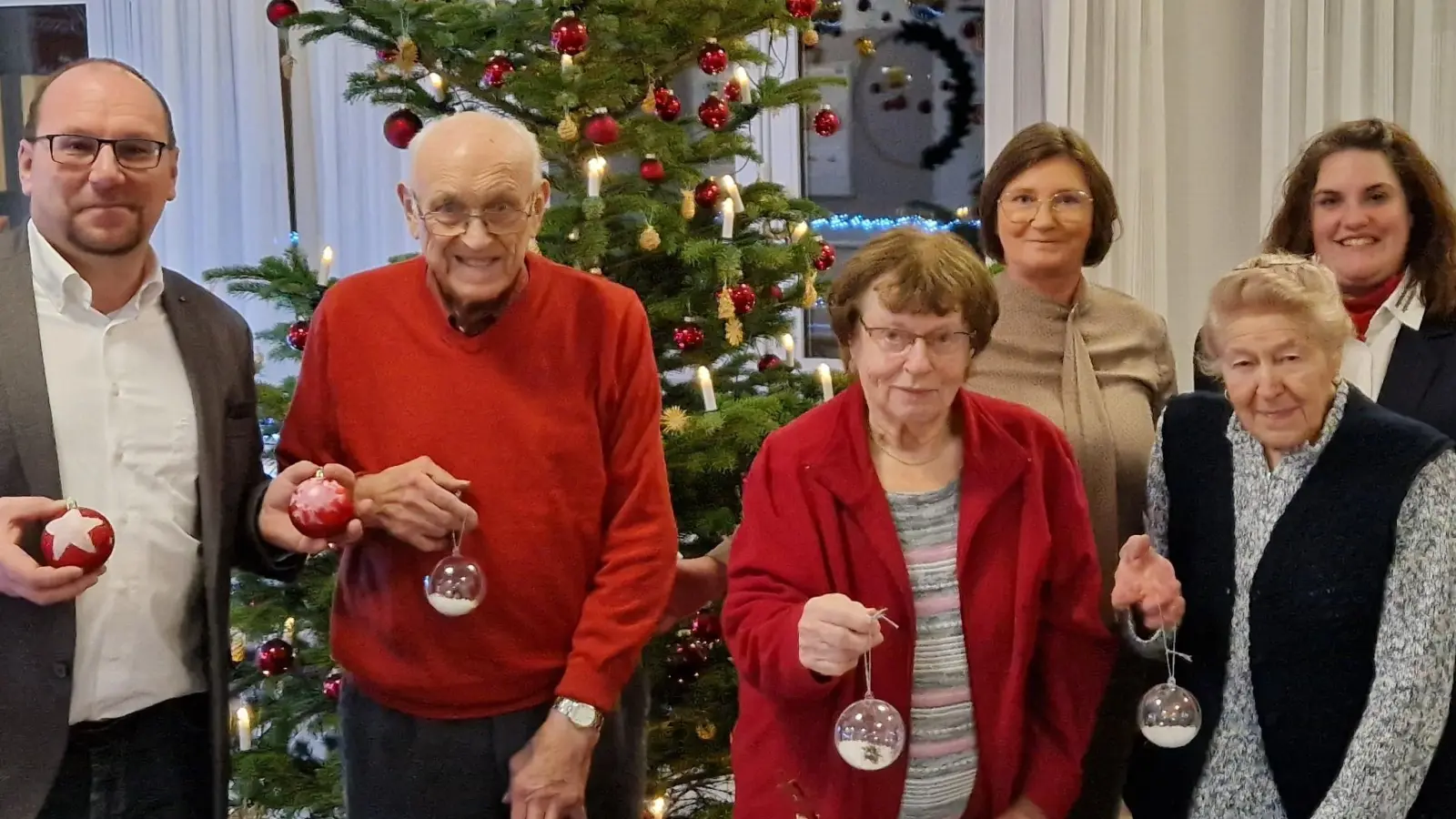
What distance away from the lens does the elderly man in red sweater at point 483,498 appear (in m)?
1.70

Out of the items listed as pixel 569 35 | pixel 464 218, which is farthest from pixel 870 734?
pixel 569 35

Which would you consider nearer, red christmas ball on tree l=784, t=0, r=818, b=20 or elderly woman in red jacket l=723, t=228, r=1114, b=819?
elderly woman in red jacket l=723, t=228, r=1114, b=819

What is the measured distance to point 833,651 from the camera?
1439 millimetres

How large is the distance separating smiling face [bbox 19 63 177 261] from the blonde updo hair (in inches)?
55.7

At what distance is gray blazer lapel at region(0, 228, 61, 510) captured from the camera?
1605 mm

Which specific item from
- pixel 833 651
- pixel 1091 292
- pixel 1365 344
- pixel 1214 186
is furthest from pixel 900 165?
pixel 833 651

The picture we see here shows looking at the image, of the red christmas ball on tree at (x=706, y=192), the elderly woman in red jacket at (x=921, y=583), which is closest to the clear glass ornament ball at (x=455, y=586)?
the elderly woman in red jacket at (x=921, y=583)

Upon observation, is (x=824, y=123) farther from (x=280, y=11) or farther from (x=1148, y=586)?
(x=1148, y=586)

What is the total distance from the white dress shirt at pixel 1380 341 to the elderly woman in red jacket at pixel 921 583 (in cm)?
65

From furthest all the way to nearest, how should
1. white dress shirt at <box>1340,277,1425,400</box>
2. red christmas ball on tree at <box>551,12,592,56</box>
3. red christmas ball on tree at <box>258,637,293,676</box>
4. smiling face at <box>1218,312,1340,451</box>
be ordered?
red christmas ball on tree at <box>258,637,293,676</box> → red christmas ball on tree at <box>551,12,592,56</box> → white dress shirt at <box>1340,277,1425,400</box> → smiling face at <box>1218,312,1340,451</box>

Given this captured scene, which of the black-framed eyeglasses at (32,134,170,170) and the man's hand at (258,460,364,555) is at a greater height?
the black-framed eyeglasses at (32,134,170,170)

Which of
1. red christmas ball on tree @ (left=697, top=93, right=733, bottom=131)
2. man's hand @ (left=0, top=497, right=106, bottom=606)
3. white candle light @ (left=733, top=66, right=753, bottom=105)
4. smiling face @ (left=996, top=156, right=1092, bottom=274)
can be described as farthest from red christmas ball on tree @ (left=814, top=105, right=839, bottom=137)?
man's hand @ (left=0, top=497, right=106, bottom=606)

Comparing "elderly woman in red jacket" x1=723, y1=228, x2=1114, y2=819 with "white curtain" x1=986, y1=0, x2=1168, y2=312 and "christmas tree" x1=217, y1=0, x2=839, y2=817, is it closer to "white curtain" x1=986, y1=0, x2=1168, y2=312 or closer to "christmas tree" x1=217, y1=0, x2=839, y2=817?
"christmas tree" x1=217, y1=0, x2=839, y2=817

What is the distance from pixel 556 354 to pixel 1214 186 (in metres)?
2.42
